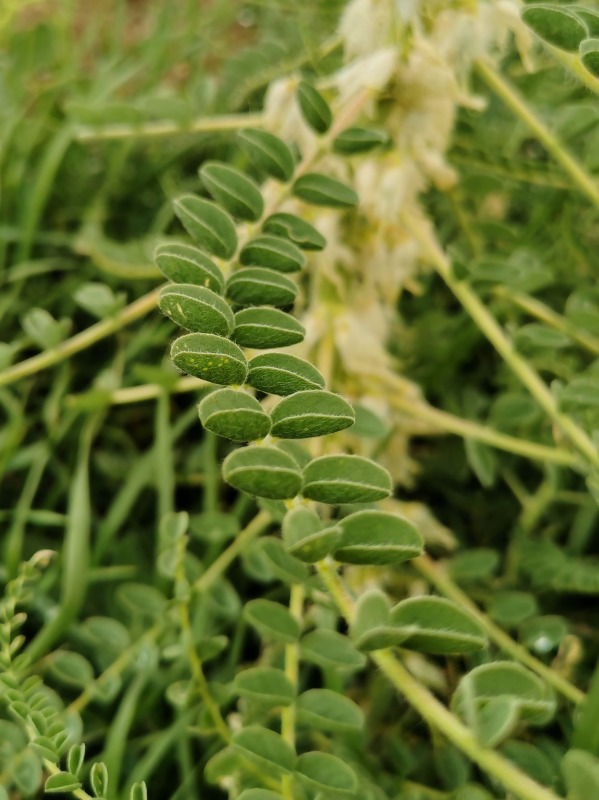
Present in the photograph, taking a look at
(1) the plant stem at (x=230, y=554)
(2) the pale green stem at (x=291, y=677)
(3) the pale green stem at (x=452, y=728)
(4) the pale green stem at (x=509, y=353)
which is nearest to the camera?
(3) the pale green stem at (x=452, y=728)

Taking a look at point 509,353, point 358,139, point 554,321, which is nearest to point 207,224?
point 358,139

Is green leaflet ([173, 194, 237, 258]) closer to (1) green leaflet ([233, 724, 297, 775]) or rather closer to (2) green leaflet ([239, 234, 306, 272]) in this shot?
(2) green leaflet ([239, 234, 306, 272])

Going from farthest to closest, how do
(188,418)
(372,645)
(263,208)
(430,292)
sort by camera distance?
(430,292)
(188,418)
(263,208)
(372,645)

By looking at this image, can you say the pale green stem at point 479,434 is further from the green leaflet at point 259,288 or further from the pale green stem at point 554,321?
the green leaflet at point 259,288

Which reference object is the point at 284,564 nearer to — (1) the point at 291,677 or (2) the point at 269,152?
(1) the point at 291,677

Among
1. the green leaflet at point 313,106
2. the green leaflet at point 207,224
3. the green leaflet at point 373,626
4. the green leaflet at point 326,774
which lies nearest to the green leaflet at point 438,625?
the green leaflet at point 373,626

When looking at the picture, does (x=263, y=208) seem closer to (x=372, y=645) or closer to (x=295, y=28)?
(x=372, y=645)

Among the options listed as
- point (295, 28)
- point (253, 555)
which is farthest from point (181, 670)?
point (295, 28)
